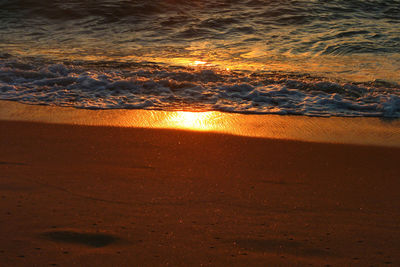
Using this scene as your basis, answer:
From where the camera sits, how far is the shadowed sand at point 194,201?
1970 mm

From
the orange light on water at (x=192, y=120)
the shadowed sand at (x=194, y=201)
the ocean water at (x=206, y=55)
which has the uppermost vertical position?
the shadowed sand at (x=194, y=201)

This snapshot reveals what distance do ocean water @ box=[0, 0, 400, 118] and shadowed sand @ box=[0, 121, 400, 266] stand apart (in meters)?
1.27

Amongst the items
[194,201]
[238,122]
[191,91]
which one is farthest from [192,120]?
[194,201]

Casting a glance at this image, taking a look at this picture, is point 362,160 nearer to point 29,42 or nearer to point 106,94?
point 106,94

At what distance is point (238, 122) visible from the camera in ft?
13.5

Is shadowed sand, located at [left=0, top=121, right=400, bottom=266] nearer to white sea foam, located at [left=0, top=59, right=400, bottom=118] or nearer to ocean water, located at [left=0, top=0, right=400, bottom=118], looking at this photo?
white sea foam, located at [left=0, top=59, right=400, bottom=118]

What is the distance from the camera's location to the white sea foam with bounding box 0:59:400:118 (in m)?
4.62

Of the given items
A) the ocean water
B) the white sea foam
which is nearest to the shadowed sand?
the white sea foam

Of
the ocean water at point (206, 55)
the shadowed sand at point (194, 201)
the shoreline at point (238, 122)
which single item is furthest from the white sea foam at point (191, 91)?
the shadowed sand at point (194, 201)

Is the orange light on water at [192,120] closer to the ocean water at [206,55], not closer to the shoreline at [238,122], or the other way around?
the shoreline at [238,122]

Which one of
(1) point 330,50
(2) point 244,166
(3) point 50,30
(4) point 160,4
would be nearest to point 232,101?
(2) point 244,166

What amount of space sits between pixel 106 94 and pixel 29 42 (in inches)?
172

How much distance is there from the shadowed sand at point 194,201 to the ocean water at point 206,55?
1.27m

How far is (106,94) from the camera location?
199 inches
